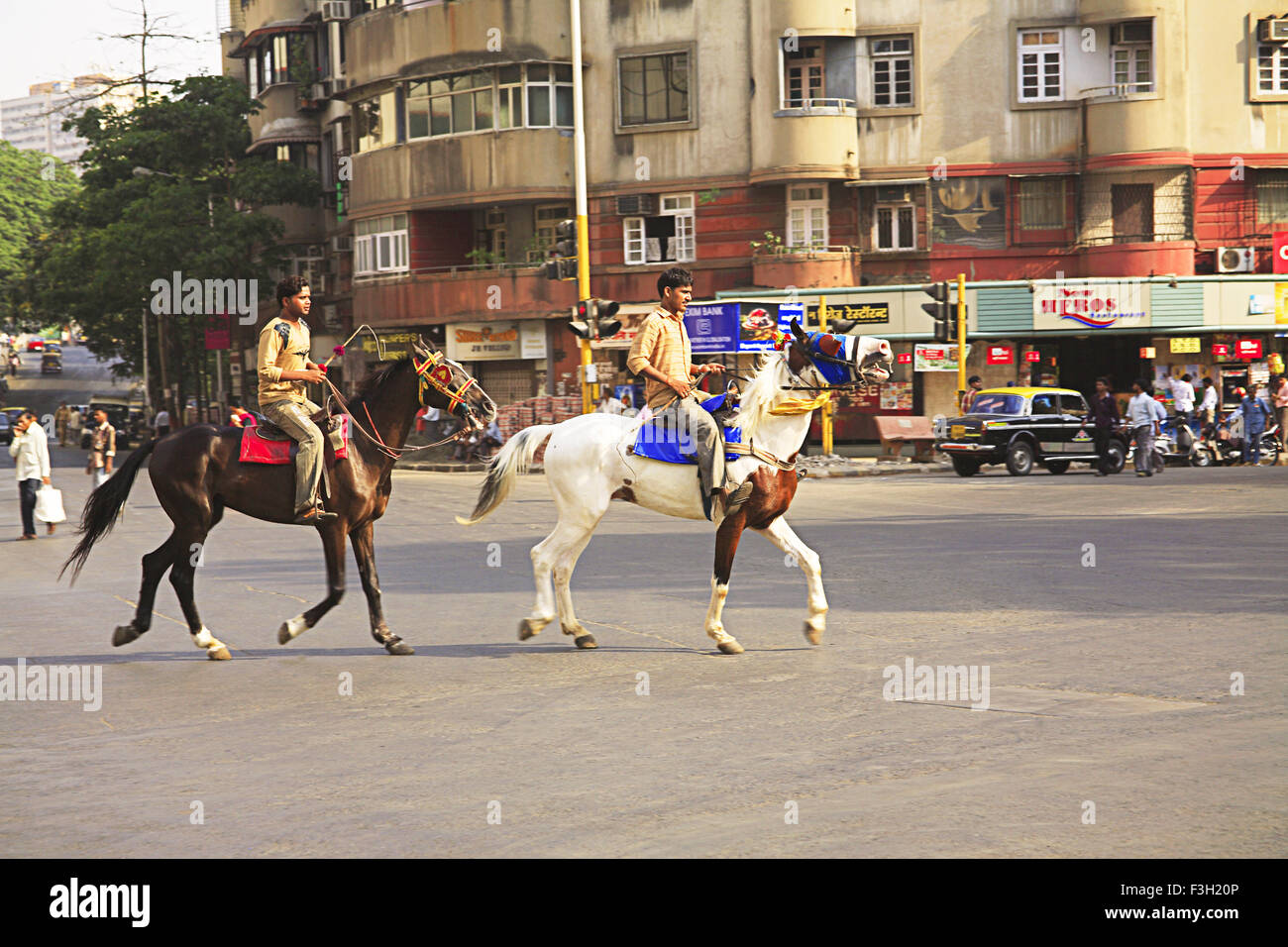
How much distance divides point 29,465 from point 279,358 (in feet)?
41.8

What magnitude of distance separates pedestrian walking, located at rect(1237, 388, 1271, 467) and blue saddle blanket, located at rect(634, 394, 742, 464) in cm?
2314

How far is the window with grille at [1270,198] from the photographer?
37.8m

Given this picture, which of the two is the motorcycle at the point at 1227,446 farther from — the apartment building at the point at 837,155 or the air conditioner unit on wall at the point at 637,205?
the air conditioner unit on wall at the point at 637,205

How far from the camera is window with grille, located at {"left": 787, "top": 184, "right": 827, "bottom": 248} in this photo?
38938 mm

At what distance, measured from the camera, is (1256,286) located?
1441 inches

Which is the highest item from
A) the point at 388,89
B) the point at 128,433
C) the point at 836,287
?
the point at 388,89

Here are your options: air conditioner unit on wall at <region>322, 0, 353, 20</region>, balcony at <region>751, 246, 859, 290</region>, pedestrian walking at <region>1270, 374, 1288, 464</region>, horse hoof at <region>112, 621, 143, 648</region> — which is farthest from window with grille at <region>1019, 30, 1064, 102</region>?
horse hoof at <region>112, 621, 143, 648</region>

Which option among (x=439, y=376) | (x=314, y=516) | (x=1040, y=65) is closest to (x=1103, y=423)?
(x=1040, y=65)

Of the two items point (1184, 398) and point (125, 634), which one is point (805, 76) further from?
point (125, 634)

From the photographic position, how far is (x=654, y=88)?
131 ft

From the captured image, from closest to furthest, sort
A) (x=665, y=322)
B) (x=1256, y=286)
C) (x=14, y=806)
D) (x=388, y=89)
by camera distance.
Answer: (x=14, y=806), (x=665, y=322), (x=1256, y=286), (x=388, y=89)
